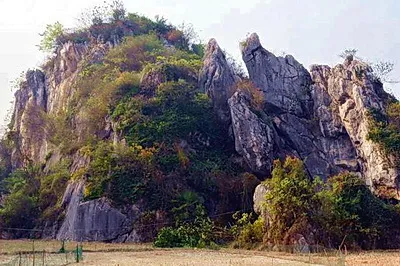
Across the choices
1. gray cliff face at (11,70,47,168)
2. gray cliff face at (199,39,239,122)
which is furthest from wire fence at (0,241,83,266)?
gray cliff face at (11,70,47,168)

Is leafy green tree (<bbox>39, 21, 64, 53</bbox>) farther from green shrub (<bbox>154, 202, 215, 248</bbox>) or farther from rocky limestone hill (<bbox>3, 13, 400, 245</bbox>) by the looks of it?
green shrub (<bbox>154, 202, 215, 248</bbox>)

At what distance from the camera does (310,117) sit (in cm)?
4281

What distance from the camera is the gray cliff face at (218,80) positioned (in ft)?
135

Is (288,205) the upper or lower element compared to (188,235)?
upper

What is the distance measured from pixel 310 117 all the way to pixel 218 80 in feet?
27.9

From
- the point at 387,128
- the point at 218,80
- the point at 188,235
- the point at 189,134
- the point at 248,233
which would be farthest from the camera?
the point at 218,80

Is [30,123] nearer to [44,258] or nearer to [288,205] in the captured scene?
[288,205]

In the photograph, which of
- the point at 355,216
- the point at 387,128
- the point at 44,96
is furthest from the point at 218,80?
the point at 44,96

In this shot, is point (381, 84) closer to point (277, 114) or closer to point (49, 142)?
point (277, 114)

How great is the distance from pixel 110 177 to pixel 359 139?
63.4ft

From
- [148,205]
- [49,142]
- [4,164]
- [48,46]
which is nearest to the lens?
[148,205]

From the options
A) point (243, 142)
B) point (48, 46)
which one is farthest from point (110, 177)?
point (48, 46)

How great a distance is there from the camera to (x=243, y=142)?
122 feet

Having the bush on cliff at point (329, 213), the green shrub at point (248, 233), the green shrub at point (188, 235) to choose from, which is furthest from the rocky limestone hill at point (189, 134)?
the bush on cliff at point (329, 213)
